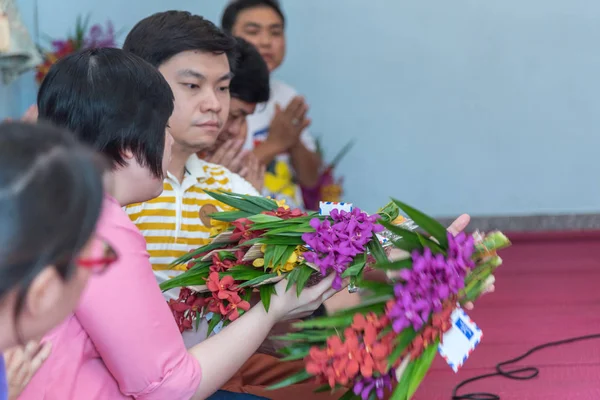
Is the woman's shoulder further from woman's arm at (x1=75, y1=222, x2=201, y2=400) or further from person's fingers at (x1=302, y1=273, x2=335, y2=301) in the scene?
person's fingers at (x1=302, y1=273, x2=335, y2=301)

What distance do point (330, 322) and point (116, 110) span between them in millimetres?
474

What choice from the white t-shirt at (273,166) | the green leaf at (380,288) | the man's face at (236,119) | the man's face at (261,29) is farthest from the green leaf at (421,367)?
the man's face at (261,29)

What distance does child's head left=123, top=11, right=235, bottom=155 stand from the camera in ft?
5.96

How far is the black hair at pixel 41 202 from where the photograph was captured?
770 mm

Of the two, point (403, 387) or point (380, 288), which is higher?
point (380, 288)

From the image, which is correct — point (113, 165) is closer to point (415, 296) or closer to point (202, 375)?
point (202, 375)

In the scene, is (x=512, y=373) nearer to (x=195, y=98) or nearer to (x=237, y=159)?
(x=237, y=159)

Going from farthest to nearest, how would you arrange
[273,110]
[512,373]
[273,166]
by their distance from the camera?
[273,110], [273,166], [512,373]

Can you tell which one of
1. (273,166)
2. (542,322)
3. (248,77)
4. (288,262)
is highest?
(248,77)

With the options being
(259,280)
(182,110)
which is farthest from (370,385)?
(182,110)

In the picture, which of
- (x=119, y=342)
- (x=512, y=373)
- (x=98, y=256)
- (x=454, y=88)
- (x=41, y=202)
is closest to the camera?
(x=41, y=202)

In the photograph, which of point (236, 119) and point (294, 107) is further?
point (294, 107)

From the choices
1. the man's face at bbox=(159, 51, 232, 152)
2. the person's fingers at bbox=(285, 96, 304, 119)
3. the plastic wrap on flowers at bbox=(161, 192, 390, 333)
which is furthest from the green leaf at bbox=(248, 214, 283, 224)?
the person's fingers at bbox=(285, 96, 304, 119)

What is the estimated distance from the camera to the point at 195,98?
5.99 feet
